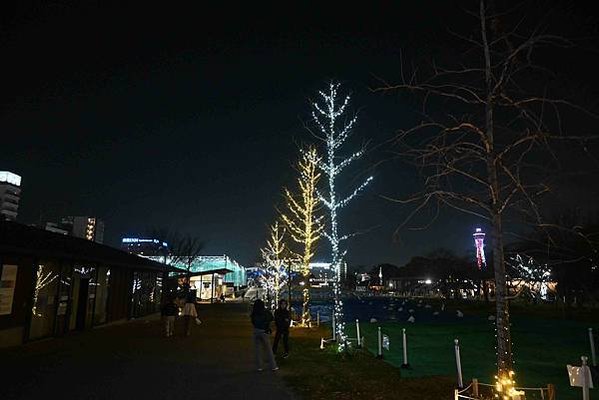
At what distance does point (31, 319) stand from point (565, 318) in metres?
39.3

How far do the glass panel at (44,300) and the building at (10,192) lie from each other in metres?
161

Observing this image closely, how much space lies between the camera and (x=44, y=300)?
14.6m

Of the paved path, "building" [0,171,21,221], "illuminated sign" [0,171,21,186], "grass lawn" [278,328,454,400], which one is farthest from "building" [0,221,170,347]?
"illuminated sign" [0,171,21,186]

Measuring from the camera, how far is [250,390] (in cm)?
793

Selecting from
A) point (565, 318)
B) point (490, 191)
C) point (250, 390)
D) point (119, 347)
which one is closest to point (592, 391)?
point (490, 191)

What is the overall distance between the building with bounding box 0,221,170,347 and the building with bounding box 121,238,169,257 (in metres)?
18.7

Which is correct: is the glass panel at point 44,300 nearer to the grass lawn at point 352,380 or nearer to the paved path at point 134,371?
the paved path at point 134,371

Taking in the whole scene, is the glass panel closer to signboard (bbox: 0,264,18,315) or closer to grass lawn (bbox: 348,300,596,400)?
signboard (bbox: 0,264,18,315)

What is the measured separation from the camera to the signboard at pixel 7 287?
39.4ft

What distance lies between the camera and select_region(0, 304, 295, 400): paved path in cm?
759

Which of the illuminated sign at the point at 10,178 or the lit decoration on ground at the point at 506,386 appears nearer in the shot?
the lit decoration on ground at the point at 506,386

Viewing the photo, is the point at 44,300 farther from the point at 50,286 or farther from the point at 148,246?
the point at 148,246

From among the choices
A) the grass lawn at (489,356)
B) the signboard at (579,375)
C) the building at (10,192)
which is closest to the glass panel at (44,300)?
the grass lawn at (489,356)

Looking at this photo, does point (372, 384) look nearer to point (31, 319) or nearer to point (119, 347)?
point (119, 347)
